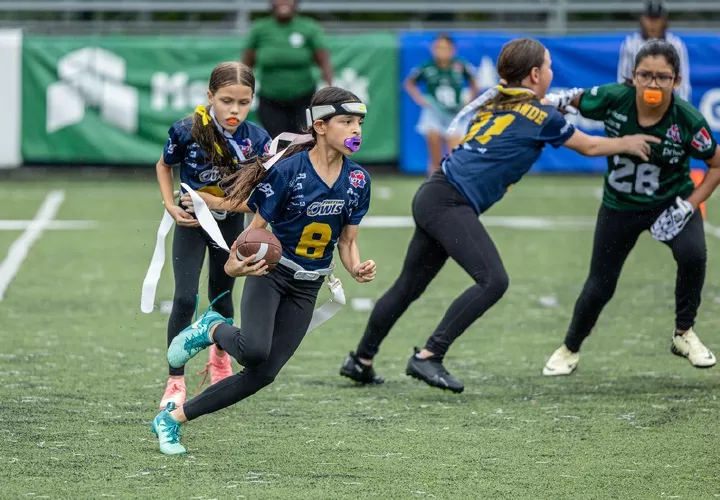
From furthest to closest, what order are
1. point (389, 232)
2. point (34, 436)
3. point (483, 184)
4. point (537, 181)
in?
point (537, 181), point (389, 232), point (483, 184), point (34, 436)

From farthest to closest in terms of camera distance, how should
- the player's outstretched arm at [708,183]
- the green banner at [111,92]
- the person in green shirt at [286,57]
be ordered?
the green banner at [111,92] → the person in green shirt at [286,57] → the player's outstretched arm at [708,183]

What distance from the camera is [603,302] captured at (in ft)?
23.6

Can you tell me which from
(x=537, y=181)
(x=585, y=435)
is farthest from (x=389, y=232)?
(x=585, y=435)

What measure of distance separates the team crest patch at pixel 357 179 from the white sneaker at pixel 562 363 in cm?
206

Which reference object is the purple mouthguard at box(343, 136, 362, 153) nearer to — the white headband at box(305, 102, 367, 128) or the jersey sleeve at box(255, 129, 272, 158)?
the white headband at box(305, 102, 367, 128)

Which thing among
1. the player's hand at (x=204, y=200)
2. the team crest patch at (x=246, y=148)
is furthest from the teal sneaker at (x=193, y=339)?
the team crest patch at (x=246, y=148)

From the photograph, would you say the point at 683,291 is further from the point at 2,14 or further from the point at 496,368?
the point at 2,14

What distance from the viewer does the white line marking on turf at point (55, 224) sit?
12.8 meters

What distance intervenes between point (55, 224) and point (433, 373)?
7242 mm

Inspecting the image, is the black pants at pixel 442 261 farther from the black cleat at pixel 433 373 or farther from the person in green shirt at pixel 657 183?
the person in green shirt at pixel 657 183

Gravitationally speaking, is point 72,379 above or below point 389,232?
above

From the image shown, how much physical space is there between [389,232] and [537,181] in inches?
178

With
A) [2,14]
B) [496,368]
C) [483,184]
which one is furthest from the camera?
[2,14]

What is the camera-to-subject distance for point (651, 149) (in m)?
6.80
